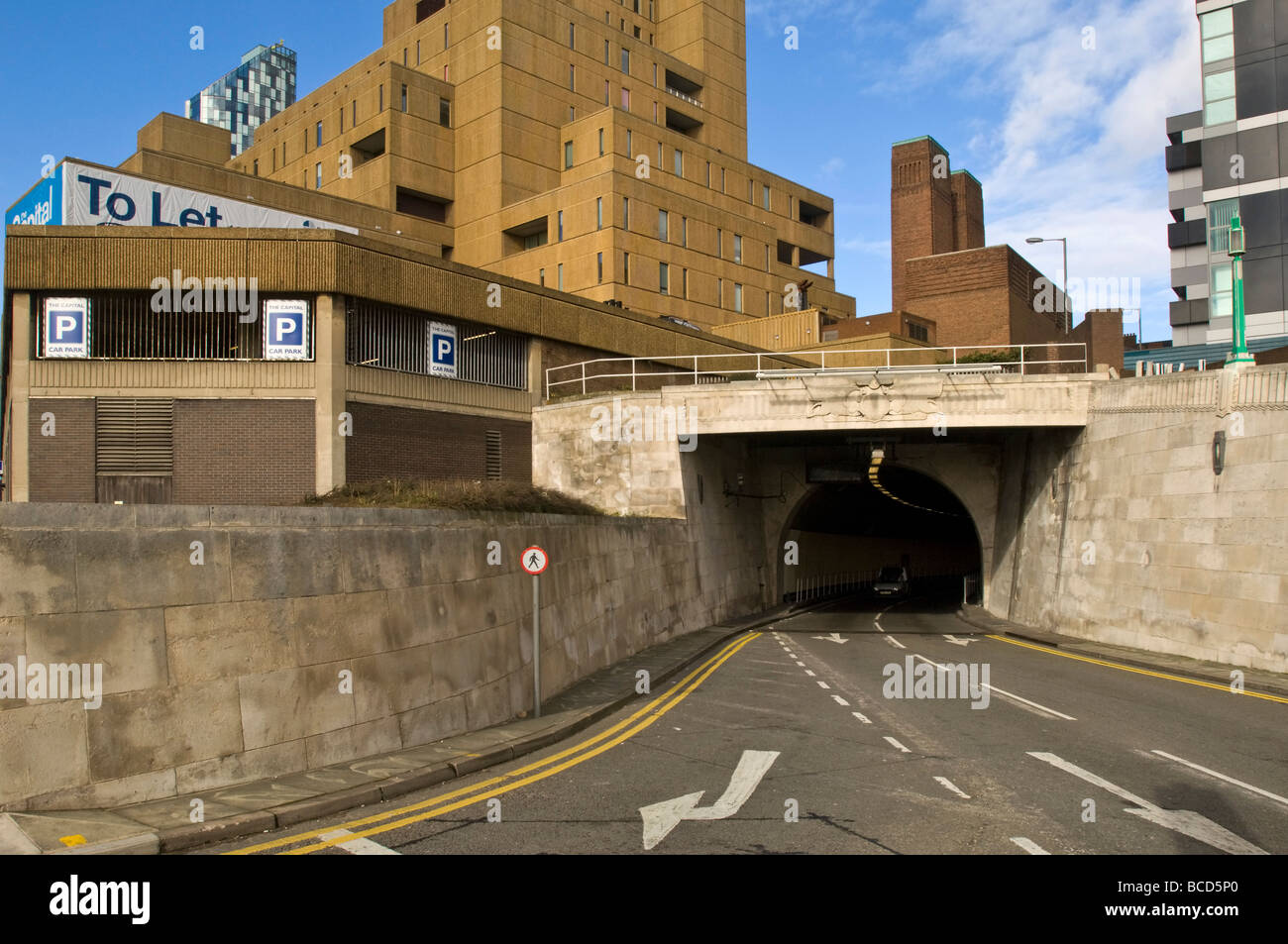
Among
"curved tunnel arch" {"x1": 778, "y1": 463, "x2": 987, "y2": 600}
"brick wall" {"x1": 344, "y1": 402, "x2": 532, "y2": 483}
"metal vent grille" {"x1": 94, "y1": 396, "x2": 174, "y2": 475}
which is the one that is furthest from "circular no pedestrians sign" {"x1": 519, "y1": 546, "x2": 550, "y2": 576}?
"curved tunnel arch" {"x1": 778, "y1": 463, "x2": 987, "y2": 600}

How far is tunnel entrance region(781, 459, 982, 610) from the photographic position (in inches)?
1674

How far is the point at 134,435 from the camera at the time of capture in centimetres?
2347

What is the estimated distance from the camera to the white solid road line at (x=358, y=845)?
754 centimetres

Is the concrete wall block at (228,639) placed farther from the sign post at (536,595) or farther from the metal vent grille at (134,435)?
the metal vent grille at (134,435)

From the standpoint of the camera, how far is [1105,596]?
81.1ft

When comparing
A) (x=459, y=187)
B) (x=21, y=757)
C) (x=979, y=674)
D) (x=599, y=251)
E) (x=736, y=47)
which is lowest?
(x=979, y=674)

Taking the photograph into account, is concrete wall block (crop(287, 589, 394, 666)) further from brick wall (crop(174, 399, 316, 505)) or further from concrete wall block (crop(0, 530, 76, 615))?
brick wall (crop(174, 399, 316, 505))

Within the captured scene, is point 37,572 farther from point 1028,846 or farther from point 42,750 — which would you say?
point 1028,846

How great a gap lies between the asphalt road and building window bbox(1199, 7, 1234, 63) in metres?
45.8

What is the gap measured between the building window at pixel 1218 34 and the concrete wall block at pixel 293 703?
56.8 m

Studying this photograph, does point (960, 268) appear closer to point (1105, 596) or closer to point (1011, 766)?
point (1105, 596)

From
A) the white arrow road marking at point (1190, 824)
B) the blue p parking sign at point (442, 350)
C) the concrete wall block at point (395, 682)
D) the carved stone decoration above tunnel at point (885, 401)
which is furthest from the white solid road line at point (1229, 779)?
the blue p parking sign at point (442, 350)

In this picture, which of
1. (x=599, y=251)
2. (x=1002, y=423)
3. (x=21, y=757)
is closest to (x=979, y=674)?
(x=1002, y=423)
